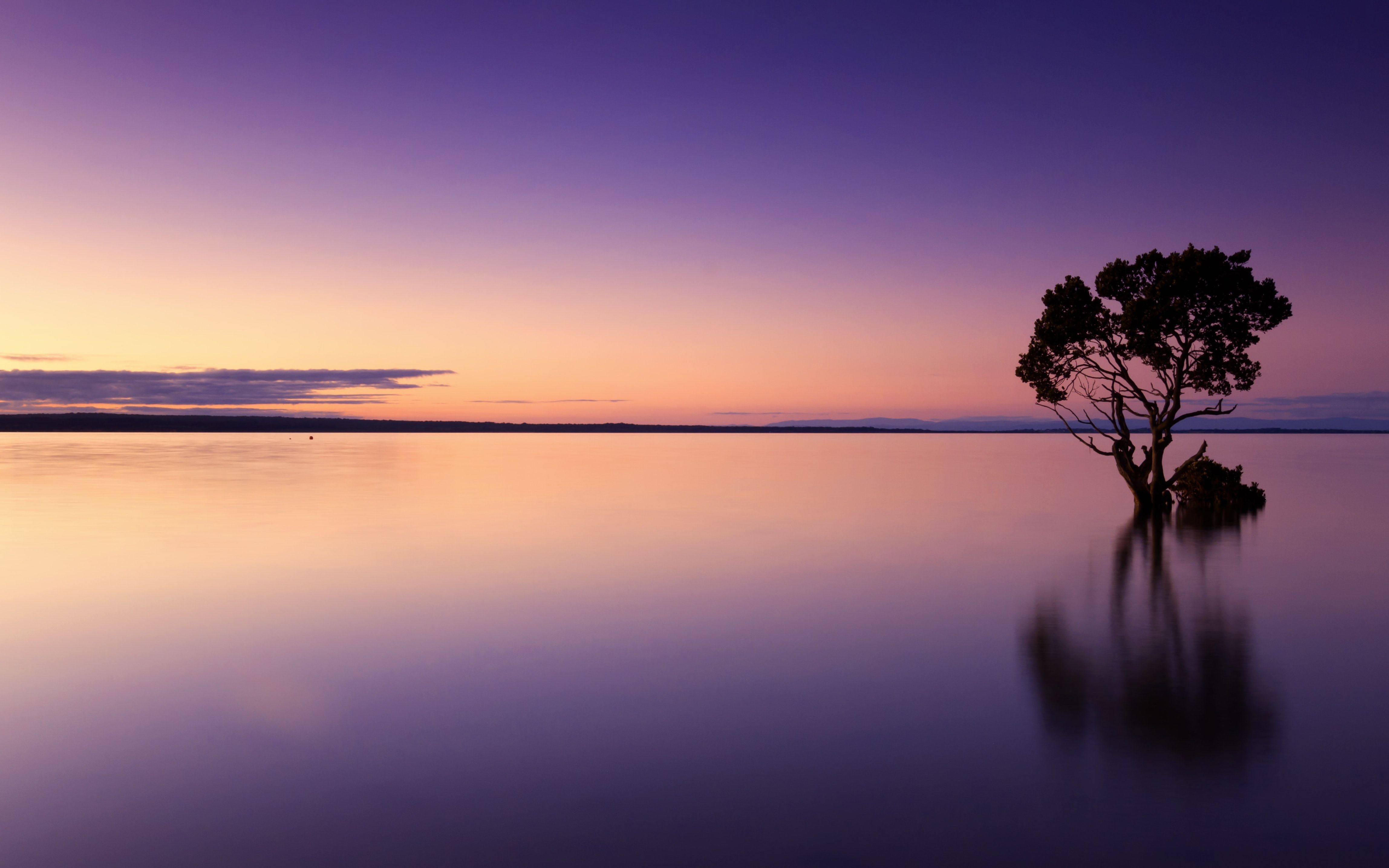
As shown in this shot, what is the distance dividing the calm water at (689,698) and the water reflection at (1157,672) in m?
0.07

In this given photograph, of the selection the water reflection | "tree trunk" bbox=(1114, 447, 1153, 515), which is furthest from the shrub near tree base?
the water reflection

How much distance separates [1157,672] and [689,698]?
6377 mm

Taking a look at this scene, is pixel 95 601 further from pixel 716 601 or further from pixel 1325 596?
pixel 1325 596

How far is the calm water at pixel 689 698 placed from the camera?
6941 mm

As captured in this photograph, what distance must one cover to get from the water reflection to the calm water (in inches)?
2.8

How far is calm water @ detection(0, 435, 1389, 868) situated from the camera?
6.94 m

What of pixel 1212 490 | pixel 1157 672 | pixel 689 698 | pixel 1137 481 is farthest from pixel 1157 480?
pixel 689 698

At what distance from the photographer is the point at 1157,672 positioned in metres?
11.7

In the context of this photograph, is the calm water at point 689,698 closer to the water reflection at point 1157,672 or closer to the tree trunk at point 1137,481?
the water reflection at point 1157,672

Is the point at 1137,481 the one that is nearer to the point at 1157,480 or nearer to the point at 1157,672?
the point at 1157,480

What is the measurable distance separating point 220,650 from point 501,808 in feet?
25.7

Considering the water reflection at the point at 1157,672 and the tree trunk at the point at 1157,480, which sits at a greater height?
the tree trunk at the point at 1157,480

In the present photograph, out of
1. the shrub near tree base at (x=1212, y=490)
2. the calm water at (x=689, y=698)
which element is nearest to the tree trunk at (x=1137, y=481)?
the shrub near tree base at (x=1212, y=490)

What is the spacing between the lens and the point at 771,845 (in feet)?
21.7
